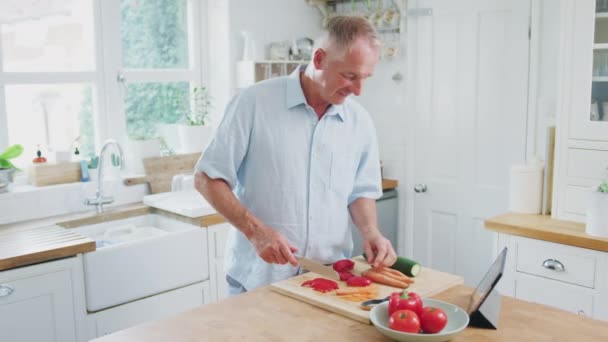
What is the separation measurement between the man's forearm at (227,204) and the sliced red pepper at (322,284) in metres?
0.23

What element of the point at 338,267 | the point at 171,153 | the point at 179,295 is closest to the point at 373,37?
the point at 338,267

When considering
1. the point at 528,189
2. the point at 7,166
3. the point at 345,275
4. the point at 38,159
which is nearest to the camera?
the point at 345,275

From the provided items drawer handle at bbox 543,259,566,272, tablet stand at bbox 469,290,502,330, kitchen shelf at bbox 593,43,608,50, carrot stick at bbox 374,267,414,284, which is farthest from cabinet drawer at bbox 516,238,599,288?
tablet stand at bbox 469,290,502,330

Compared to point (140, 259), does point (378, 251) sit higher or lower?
higher

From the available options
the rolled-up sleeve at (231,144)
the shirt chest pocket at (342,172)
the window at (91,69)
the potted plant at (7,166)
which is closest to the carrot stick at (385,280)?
the shirt chest pocket at (342,172)

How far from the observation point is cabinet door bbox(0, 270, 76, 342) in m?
2.46

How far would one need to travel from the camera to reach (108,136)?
11.6 feet

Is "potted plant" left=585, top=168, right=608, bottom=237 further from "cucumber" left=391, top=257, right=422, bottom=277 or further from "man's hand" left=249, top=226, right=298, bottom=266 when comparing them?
"man's hand" left=249, top=226, right=298, bottom=266

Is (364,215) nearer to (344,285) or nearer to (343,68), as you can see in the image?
(344,285)

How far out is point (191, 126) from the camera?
3750 millimetres

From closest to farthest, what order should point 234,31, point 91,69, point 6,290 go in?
point 6,290
point 91,69
point 234,31

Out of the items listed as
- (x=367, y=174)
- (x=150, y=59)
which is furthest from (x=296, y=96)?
(x=150, y=59)

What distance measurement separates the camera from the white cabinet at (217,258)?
10.3 ft

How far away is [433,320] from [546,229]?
1477 mm
